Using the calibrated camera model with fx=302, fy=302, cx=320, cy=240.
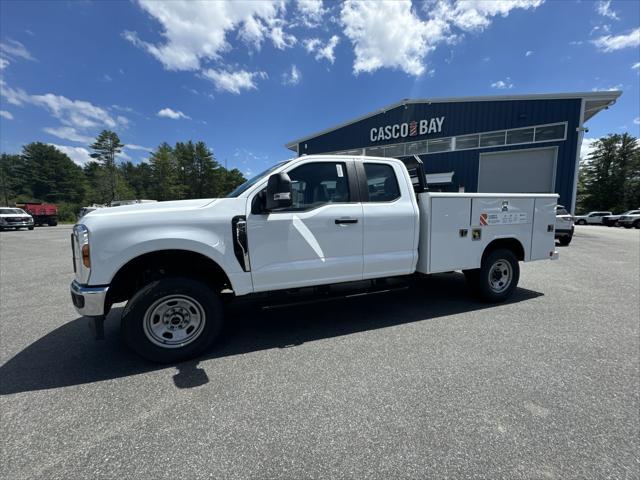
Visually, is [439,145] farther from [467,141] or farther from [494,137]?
[494,137]

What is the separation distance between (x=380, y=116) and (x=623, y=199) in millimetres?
48606

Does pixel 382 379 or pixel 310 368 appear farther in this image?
pixel 310 368

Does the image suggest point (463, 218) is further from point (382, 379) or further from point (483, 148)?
point (483, 148)

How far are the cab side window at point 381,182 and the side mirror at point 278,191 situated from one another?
4.21ft

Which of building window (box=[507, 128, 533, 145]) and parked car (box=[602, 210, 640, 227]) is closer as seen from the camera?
building window (box=[507, 128, 533, 145])

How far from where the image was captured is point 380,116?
23.6 meters

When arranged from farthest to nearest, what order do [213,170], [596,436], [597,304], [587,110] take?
[213,170], [587,110], [597,304], [596,436]

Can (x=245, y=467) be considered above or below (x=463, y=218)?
below

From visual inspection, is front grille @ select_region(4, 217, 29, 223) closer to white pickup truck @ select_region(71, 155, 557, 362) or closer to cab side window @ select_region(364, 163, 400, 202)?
white pickup truck @ select_region(71, 155, 557, 362)

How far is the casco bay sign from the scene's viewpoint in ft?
68.9

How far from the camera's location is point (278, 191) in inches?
119

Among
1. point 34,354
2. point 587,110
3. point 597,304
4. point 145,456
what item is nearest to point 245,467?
point 145,456

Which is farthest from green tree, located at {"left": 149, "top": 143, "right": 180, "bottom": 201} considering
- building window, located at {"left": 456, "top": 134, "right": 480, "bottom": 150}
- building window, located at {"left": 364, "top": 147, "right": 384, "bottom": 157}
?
building window, located at {"left": 456, "top": 134, "right": 480, "bottom": 150}

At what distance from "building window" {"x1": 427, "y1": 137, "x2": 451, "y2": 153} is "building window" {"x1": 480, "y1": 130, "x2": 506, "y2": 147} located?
6.84 ft
